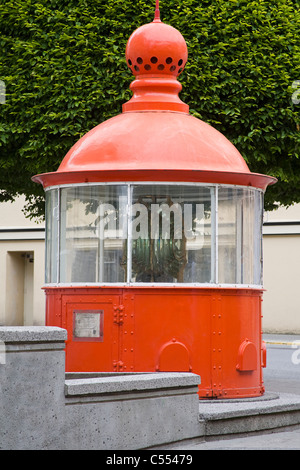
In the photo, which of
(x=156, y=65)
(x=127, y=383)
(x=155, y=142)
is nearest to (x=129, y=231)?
(x=155, y=142)

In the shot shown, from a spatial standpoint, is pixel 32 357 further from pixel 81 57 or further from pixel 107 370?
pixel 81 57

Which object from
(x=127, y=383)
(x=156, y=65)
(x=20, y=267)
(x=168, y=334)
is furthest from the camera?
(x=20, y=267)

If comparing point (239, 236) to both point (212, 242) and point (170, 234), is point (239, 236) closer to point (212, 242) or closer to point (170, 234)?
point (212, 242)

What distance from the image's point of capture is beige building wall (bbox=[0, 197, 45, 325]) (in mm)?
28719

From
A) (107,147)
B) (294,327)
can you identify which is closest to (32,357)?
(107,147)

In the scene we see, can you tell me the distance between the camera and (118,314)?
8.90 m

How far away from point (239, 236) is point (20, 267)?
21.1m

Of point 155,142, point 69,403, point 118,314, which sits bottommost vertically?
point 69,403

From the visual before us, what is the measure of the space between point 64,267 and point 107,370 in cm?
110

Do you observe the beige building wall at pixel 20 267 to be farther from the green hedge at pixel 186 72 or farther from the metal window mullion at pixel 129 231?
the metal window mullion at pixel 129 231

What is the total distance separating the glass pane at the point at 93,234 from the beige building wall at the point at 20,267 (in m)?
19.2

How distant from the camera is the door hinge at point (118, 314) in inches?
350
